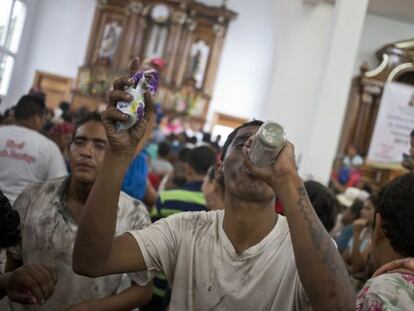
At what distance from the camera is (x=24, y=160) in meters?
3.10

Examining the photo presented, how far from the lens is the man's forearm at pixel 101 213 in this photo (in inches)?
53.6

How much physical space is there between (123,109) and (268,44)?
13018 millimetres

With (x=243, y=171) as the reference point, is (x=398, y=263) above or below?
below

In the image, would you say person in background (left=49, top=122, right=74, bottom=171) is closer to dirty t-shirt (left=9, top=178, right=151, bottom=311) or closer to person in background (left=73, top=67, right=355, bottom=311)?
dirty t-shirt (left=9, top=178, right=151, bottom=311)

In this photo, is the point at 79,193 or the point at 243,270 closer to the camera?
the point at 243,270

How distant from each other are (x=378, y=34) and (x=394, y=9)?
73 centimetres

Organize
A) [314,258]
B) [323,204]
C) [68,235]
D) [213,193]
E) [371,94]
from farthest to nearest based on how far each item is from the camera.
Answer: [371,94], [213,193], [323,204], [68,235], [314,258]

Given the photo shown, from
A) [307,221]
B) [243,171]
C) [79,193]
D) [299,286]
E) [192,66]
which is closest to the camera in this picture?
[307,221]

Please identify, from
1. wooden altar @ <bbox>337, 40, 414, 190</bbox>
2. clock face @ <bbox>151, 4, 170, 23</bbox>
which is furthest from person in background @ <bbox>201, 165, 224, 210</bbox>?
clock face @ <bbox>151, 4, 170, 23</bbox>

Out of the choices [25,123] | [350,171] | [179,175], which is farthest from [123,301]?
[350,171]

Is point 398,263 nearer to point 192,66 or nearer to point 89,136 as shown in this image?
point 89,136

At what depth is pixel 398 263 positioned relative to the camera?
128 cm

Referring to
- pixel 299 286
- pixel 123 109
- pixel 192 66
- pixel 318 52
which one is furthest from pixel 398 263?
pixel 192 66

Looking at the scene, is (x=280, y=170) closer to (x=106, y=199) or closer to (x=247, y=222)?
(x=247, y=222)
